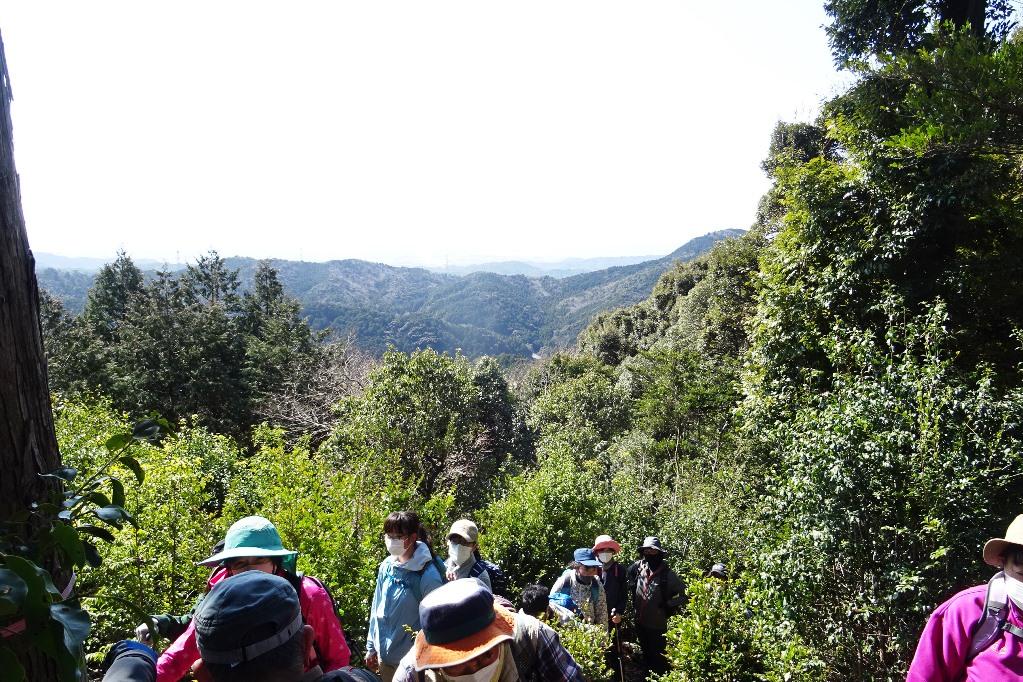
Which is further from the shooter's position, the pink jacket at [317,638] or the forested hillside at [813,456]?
the forested hillside at [813,456]

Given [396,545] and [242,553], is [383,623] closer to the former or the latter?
[396,545]

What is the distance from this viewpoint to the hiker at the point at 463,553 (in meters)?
4.32

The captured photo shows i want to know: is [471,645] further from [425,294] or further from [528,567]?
[425,294]

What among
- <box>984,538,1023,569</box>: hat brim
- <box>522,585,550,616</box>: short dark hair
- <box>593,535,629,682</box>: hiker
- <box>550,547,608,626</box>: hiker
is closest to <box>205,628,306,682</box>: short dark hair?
<box>984,538,1023,569</box>: hat brim

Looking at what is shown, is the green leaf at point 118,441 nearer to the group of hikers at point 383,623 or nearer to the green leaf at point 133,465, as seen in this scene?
the green leaf at point 133,465

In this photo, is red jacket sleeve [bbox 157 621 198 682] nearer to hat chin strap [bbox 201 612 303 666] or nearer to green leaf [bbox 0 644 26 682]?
hat chin strap [bbox 201 612 303 666]

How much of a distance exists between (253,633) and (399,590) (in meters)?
2.34

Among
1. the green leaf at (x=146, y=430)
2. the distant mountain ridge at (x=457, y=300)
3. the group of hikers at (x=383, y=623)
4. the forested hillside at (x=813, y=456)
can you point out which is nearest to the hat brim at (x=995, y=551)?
the forested hillside at (x=813, y=456)

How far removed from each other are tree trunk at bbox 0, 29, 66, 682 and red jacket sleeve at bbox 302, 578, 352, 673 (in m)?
1.44

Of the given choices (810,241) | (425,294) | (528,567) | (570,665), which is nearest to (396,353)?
(528,567)

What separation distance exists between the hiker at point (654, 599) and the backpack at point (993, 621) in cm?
326

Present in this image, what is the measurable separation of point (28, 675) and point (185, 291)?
39987mm

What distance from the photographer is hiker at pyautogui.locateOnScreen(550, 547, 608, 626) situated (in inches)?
189

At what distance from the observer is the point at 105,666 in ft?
8.02
